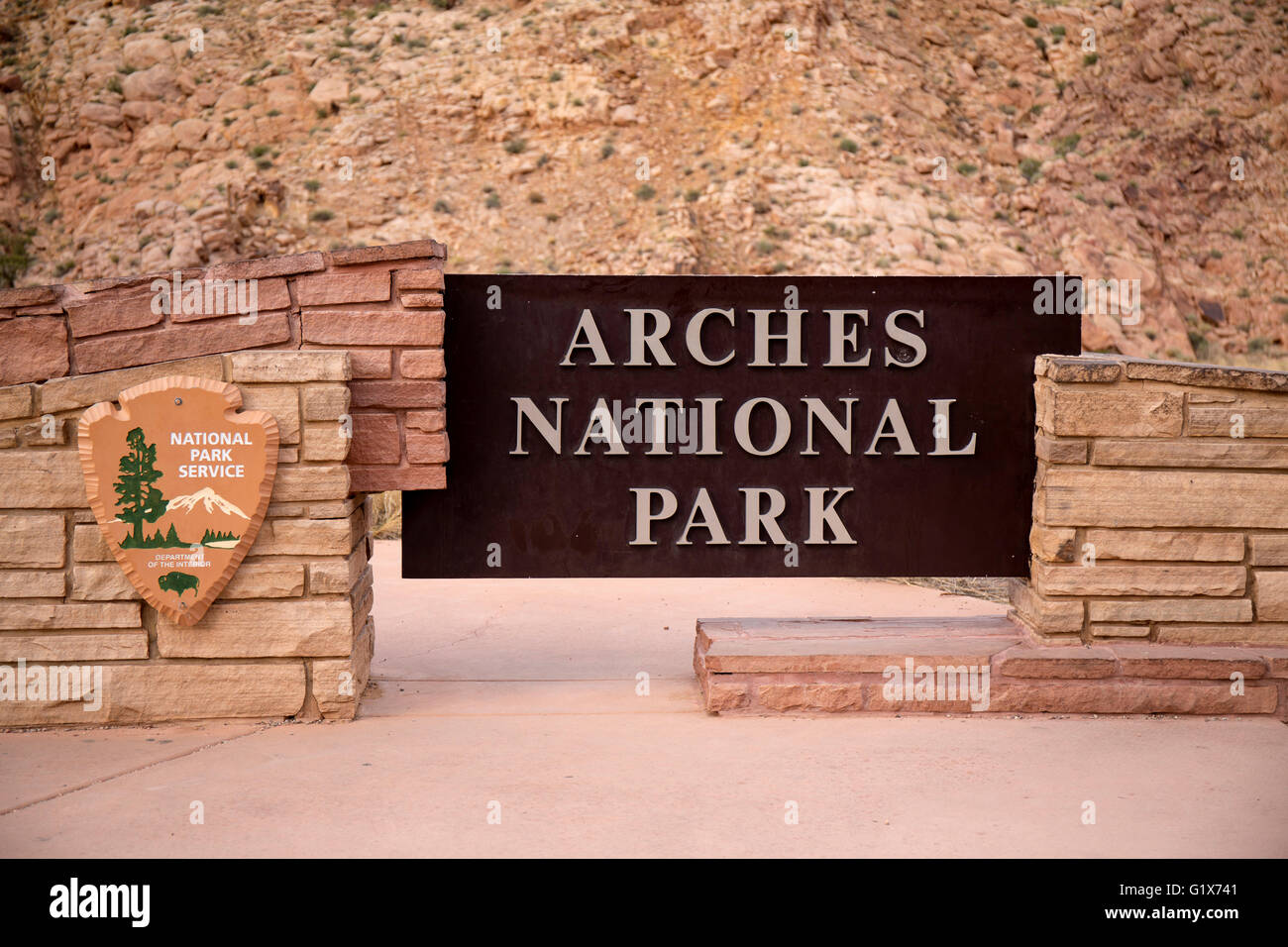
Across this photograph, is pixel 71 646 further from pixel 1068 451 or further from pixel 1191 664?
pixel 1191 664

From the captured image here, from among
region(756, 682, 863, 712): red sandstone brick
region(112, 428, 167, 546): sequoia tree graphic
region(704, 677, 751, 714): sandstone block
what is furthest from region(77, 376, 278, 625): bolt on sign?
region(756, 682, 863, 712): red sandstone brick

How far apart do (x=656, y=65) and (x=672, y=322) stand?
885 inches

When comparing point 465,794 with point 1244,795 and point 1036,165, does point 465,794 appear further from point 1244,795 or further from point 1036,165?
point 1036,165

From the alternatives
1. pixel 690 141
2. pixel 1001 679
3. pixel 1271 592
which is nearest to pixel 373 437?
pixel 1001 679

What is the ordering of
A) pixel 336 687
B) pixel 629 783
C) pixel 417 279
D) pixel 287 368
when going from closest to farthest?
pixel 629 783
pixel 287 368
pixel 336 687
pixel 417 279

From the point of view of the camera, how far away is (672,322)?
5.54 meters

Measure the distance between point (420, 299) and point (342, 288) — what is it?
0.34 m

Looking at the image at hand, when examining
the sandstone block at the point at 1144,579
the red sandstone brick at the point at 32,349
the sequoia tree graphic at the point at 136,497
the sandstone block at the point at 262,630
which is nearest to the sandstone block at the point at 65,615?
the sandstone block at the point at 262,630

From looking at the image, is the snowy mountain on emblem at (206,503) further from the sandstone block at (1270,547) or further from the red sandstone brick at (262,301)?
the sandstone block at (1270,547)

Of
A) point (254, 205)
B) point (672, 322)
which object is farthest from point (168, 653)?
point (254, 205)

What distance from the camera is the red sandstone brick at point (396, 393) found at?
5277 millimetres

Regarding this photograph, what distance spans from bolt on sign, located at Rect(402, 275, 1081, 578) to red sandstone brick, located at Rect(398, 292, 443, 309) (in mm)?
261

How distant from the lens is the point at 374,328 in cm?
525

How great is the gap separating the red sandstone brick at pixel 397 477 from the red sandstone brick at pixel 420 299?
73 centimetres
